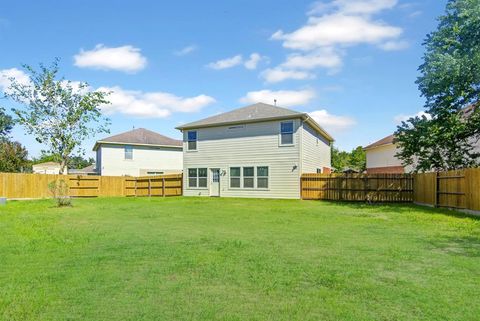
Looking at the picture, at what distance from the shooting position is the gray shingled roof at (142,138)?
34500 millimetres

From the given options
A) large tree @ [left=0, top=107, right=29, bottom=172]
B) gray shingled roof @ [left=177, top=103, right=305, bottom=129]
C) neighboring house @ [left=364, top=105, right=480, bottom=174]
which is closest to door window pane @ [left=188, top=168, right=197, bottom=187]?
gray shingled roof @ [left=177, top=103, right=305, bottom=129]

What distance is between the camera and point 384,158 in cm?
3628

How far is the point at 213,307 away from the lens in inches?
159

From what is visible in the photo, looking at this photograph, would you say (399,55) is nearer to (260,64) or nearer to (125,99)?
(260,64)

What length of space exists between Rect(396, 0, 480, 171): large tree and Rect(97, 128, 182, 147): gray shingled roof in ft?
78.9

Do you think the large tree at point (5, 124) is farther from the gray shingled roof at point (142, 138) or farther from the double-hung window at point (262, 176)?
the double-hung window at point (262, 176)

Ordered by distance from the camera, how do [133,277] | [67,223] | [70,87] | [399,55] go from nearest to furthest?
1. [133,277]
2. [67,223]
3. [399,55]
4. [70,87]

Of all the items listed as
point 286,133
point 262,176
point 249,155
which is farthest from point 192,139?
point 286,133

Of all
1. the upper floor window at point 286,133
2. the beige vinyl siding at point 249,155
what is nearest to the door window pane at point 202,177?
the beige vinyl siding at point 249,155

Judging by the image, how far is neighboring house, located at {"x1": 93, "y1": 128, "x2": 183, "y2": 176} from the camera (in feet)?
112

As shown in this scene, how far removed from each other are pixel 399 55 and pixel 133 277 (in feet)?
48.9

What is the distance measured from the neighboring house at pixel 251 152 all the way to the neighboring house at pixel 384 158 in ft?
32.5

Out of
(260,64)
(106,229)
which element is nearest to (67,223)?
(106,229)

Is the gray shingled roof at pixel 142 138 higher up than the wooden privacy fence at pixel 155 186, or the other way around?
the gray shingled roof at pixel 142 138
